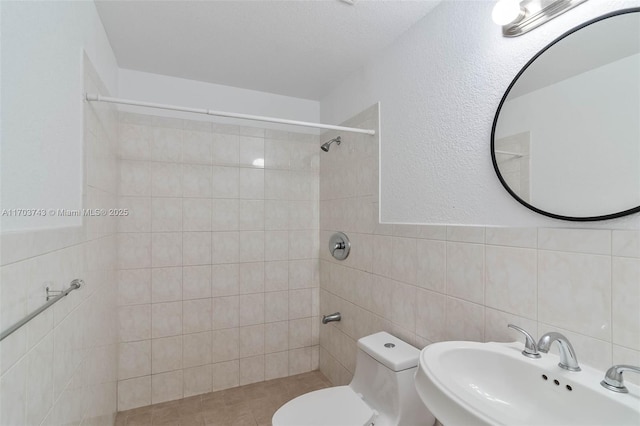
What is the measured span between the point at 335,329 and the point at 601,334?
1732 millimetres

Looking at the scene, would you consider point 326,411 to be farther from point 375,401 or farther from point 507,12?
point 507,12

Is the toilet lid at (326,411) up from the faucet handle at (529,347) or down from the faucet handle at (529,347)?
down

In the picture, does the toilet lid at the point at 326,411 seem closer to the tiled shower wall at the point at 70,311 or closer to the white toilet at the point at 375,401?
the white toilet at the point at 375,401

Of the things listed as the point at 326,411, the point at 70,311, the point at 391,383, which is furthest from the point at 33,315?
the point at 391,383

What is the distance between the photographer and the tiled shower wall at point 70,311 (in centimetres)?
75

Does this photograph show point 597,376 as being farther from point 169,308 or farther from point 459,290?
point 169,308

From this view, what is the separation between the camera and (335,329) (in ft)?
7.86

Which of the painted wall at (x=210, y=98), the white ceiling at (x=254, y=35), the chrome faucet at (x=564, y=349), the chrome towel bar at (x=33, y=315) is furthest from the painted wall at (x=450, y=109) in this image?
the chrome towel bar at (x=33, y=315)

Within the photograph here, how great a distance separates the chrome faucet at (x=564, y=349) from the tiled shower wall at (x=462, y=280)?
0.08 m

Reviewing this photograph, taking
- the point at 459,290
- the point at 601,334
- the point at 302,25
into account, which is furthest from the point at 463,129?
the point at 302,25

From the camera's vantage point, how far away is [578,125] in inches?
38.9

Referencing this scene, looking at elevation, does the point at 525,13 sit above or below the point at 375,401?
above

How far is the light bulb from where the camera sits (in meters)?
1.10

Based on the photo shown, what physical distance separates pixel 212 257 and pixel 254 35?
1531 millimetres
